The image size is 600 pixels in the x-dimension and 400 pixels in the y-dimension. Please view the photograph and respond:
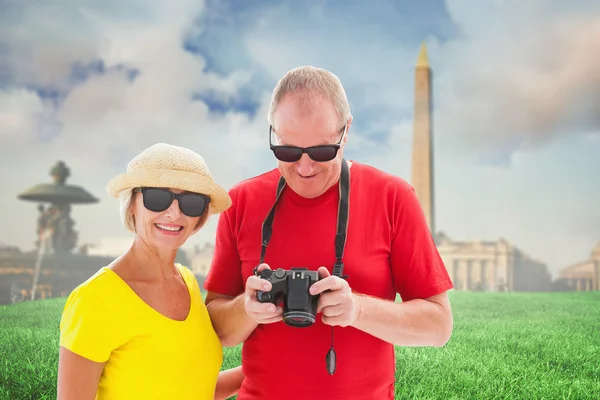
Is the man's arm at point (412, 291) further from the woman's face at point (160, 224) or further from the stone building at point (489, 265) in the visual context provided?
the stone building at point (489, 265)

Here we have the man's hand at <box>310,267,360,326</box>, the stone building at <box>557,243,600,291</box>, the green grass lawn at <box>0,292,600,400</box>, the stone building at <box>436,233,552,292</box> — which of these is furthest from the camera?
the stone building at <box>436,233,552,292</box>

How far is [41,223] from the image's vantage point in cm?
1788

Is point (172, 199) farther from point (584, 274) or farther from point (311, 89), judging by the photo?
point (584, 274)

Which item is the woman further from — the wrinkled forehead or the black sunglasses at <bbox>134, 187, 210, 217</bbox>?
the wrinkled forehead

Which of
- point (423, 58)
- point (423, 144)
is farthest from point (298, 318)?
point (423, 58)

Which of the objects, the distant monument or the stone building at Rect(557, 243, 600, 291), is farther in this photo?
the stone building at Rect(557, 243, 600, 291)

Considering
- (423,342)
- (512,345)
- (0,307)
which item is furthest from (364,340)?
(0,307)

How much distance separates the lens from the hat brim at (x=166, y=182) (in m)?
1.88

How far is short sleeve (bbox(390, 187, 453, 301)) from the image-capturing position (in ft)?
6.37

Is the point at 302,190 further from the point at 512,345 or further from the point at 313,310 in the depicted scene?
the point at 512,345

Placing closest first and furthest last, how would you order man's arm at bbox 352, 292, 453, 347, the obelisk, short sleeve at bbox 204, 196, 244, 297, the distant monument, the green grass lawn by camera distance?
man's arm at bbox 352, 292, 453, 347, short sleeve at bbox 204, 196, 244, 297, the green grass lawn, the obelisk, the distant monument

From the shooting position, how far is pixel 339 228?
1.92m

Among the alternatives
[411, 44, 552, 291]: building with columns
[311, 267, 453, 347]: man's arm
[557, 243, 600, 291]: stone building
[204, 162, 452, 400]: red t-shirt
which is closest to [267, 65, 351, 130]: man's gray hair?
[204, 162, 452, 400]: red t-shirt

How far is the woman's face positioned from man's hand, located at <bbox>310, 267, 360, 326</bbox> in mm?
537
